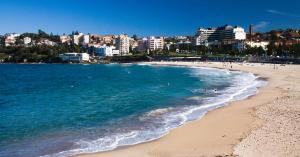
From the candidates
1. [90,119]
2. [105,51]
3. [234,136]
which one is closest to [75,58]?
[105,51]

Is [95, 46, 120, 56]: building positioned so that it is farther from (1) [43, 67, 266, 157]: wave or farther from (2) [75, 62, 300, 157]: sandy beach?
(2) [75, 62, 300, 157]: sandy beach

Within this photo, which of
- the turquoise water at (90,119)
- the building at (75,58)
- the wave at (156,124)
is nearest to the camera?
the wave at (156,124)

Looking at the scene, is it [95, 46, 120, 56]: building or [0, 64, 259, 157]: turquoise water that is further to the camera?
[95, 46, 120, 56]: building

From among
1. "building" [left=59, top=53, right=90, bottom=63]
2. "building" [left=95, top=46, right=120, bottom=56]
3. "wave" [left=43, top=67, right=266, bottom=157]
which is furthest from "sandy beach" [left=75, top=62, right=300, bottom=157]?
"building" [left=95, top=46, right=120, bottom=56]

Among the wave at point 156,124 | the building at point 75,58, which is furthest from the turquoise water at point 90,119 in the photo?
the building at point 75,58

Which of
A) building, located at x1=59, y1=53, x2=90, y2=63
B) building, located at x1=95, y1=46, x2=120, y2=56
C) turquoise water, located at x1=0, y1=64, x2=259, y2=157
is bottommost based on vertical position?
turquoise water, located at x1=0, y1=64, x2=259, y2=157

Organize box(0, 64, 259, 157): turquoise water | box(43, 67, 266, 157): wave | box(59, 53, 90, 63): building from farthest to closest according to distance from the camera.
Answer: box(59, 53, 90, 63): building
box(0, 64, 259, 157): turquoise water
box(43, 67, 266, 157): wave

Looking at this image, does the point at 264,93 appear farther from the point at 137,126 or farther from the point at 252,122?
the point at 137,126

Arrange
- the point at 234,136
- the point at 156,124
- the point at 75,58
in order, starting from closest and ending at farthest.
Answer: the point at 234,136 < the point at 156,124 < the point at 75,58

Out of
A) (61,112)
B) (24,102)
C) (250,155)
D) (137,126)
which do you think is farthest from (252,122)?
(24,102)

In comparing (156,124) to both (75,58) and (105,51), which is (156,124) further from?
(105,51)

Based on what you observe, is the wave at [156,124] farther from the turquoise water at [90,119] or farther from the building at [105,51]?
the building at [105,51]

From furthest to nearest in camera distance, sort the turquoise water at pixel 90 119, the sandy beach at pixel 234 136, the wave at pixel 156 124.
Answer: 1. the turquoise water at pixel 90 119
2. the wave at pixel 156 124
3. the sandy beach at pixel 234 136

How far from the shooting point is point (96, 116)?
1137 inches
